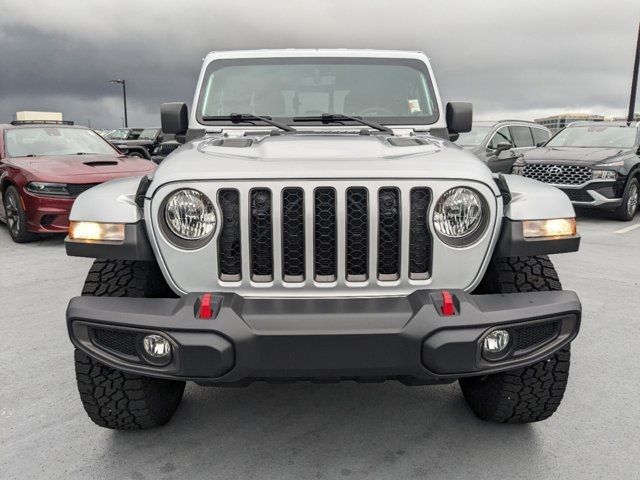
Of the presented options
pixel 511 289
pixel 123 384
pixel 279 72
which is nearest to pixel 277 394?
pixel 123 384

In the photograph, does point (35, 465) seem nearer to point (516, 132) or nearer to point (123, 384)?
point (123, 384)

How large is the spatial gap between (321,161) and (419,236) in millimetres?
483

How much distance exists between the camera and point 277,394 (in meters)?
2.88

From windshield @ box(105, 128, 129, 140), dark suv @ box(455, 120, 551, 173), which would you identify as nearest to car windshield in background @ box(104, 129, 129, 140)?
windshield @ box(105, 128, 129, 140)

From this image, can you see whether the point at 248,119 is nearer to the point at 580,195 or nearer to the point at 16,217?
the point at 16,217

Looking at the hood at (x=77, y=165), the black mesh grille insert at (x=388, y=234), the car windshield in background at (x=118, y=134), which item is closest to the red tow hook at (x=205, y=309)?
the black mesh grille insert at (x=388, y=234)

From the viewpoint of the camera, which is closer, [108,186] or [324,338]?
[324,338]

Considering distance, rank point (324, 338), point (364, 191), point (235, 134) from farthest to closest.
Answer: point (235, 134) < point (364, 191) < point (324, 338)

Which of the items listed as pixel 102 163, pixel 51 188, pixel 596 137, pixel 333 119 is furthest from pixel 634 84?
pixel 333 119

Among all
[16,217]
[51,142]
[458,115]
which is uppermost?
[458,115]

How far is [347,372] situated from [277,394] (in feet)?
3.49

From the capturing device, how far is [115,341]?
202cm

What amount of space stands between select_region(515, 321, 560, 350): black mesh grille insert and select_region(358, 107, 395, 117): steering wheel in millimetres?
1789

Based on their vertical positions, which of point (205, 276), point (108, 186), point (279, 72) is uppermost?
point (279, 72)
